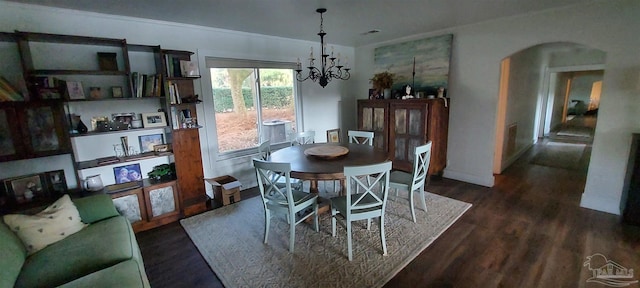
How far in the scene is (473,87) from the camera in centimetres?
385

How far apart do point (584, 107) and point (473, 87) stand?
30.1ft

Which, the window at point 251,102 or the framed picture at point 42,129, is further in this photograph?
the window at point 251,102

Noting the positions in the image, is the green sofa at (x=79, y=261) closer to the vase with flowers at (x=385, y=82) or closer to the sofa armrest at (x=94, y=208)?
the sofa armrest at (x=94, y=208)

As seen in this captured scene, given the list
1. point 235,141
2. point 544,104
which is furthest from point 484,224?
point 544,104

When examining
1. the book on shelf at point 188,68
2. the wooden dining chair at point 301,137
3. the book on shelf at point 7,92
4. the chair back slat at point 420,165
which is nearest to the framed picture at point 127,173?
the book on shelf at point 7,92

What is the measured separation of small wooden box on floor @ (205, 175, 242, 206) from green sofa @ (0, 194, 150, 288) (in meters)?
1.38

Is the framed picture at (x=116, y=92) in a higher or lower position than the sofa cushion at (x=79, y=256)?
higher

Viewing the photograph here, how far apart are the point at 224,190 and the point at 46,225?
1692 mm

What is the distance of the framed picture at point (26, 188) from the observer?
2395 millimetres

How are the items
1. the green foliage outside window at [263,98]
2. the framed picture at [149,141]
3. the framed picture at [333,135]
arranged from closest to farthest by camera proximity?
the framed picture at [149,141]
the green foliage outside window at [263,98]
the framed picture at [333,135]

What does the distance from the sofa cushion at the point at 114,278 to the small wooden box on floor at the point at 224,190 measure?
184 cm

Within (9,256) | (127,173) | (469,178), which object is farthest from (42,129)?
(469,178)

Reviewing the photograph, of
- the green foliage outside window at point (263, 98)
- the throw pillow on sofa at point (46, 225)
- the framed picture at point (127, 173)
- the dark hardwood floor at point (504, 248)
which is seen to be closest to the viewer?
the throw pillow on sofa at point (46, 225)

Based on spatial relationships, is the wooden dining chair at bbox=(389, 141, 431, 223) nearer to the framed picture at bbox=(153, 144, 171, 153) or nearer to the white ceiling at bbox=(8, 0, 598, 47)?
the white ceiling at bbox=(8, 0, 598, 47)
